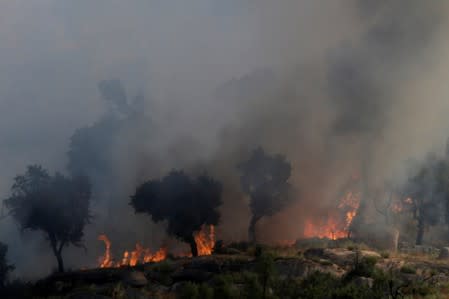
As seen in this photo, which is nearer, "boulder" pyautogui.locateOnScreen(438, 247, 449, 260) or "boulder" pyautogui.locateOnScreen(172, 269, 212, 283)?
"boulder" pyautogui.locateOnScreen(172, 269, 212, 283)

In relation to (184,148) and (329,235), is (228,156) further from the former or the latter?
(329,235)

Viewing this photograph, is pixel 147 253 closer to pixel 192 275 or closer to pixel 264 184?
pixel 264 184

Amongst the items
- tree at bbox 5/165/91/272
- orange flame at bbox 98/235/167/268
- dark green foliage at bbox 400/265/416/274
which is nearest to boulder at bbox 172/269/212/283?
dark green foliage at bbox 400/265/416/274

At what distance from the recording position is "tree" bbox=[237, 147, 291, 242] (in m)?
70.3

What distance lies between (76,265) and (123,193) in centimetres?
1704

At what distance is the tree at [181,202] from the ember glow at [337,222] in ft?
72.6

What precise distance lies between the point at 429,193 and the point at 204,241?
3723 centimetres

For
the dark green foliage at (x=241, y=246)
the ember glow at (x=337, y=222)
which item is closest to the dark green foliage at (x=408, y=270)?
the dark green foliage at (x=241, y=246)

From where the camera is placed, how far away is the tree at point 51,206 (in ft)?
204

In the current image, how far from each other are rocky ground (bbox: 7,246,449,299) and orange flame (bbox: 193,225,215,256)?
1630 centimetres

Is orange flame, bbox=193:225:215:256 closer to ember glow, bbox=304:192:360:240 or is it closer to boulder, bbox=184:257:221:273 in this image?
ember glow, bbox=304:192:360:240

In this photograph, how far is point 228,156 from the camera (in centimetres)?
9338

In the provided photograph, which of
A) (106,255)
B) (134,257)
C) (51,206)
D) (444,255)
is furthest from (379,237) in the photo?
(106,255)

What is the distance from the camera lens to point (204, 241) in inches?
2953
